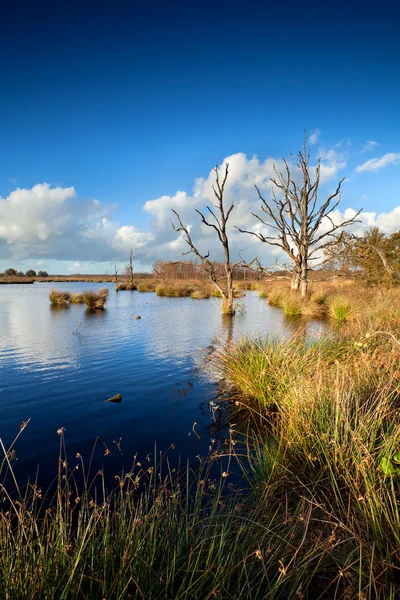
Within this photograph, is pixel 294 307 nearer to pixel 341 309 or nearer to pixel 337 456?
pixel 341 309

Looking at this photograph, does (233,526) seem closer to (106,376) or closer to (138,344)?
(106,376)

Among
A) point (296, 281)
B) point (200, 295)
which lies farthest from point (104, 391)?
point (200, 295)

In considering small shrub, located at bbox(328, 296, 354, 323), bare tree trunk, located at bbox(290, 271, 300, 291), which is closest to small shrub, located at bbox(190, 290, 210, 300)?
bare tree trunk, located at bbox(290, 271, 300, 291)

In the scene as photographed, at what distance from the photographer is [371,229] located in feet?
83.2

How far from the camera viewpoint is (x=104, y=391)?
6535 mm

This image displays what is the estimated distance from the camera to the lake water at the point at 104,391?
4.39 metres

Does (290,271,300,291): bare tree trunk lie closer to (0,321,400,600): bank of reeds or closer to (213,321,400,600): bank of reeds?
(213,321,400,600): bank of reeds

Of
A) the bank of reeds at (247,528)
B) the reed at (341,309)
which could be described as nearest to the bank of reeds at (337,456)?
the bank of reeds at (247,528)

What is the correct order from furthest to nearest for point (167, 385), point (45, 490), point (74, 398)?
point (167, 385), point (74, 398), point (45, 490)

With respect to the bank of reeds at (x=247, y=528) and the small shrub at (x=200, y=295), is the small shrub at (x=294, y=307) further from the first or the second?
the small shrub at (x=200, y=295)

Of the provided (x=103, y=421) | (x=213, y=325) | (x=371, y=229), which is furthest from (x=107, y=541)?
(x=371, y=229)

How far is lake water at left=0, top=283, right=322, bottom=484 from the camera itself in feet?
14.4

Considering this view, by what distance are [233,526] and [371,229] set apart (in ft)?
90.9

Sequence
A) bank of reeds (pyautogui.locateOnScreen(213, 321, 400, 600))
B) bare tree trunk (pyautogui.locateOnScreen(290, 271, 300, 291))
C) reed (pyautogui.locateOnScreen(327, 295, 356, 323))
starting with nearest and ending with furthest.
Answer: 1. bank of reeds (pyautogui.locateOnScreen(213, 321, 400, 600))
2. reed (pyautogui.locateOnScreen(327, 295, 356, 323))
3. bare tree trunk (pyautogui.locateOnScreen(290, 271, 300, 291))
